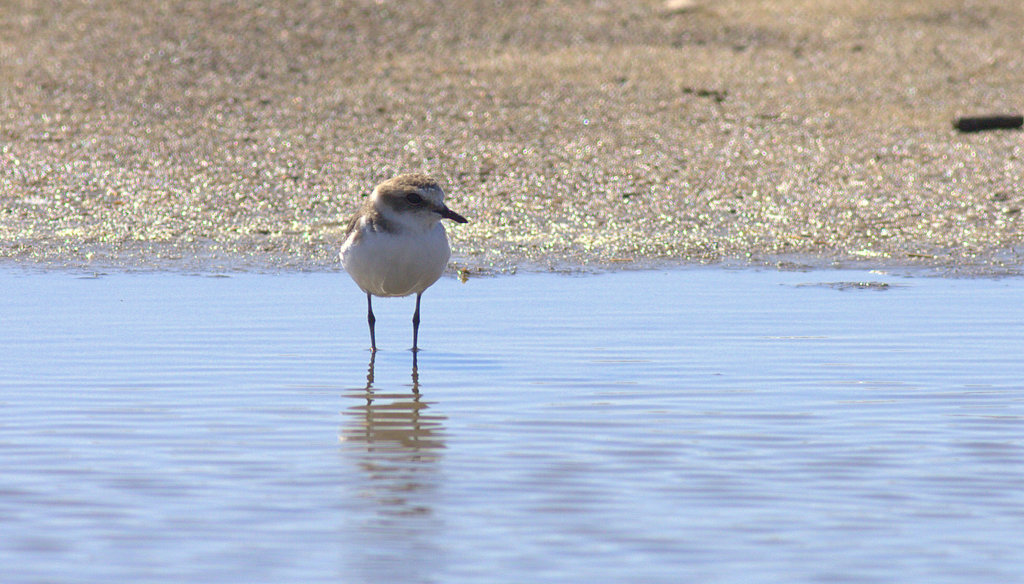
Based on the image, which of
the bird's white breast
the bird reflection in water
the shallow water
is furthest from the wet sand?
the bird reflection in water

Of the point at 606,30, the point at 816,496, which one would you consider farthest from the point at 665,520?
the point at 606,30

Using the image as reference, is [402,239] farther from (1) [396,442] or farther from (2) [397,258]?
(1) [396,442]

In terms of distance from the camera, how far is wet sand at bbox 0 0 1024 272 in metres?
10.6

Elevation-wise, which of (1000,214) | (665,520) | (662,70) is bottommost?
(665,520)

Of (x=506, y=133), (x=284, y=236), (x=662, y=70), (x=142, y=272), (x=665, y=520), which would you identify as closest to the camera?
(x=665, y=520)

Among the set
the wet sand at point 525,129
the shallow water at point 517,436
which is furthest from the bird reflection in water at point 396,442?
the wet sand at point 525,129

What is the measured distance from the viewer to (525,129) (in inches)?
514

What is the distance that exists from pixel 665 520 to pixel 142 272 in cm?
551

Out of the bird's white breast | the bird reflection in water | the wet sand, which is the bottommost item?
the bird reflection in water

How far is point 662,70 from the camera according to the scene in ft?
47.5

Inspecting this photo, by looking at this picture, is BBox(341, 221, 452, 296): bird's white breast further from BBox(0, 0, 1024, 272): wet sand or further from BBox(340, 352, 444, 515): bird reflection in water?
BBox(0, 0, 1024, 272): wet sand

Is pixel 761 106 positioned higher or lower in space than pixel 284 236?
higher

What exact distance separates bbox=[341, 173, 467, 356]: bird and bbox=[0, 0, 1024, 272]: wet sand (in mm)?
1840

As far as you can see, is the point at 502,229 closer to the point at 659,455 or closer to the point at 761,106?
the point at 761,106
